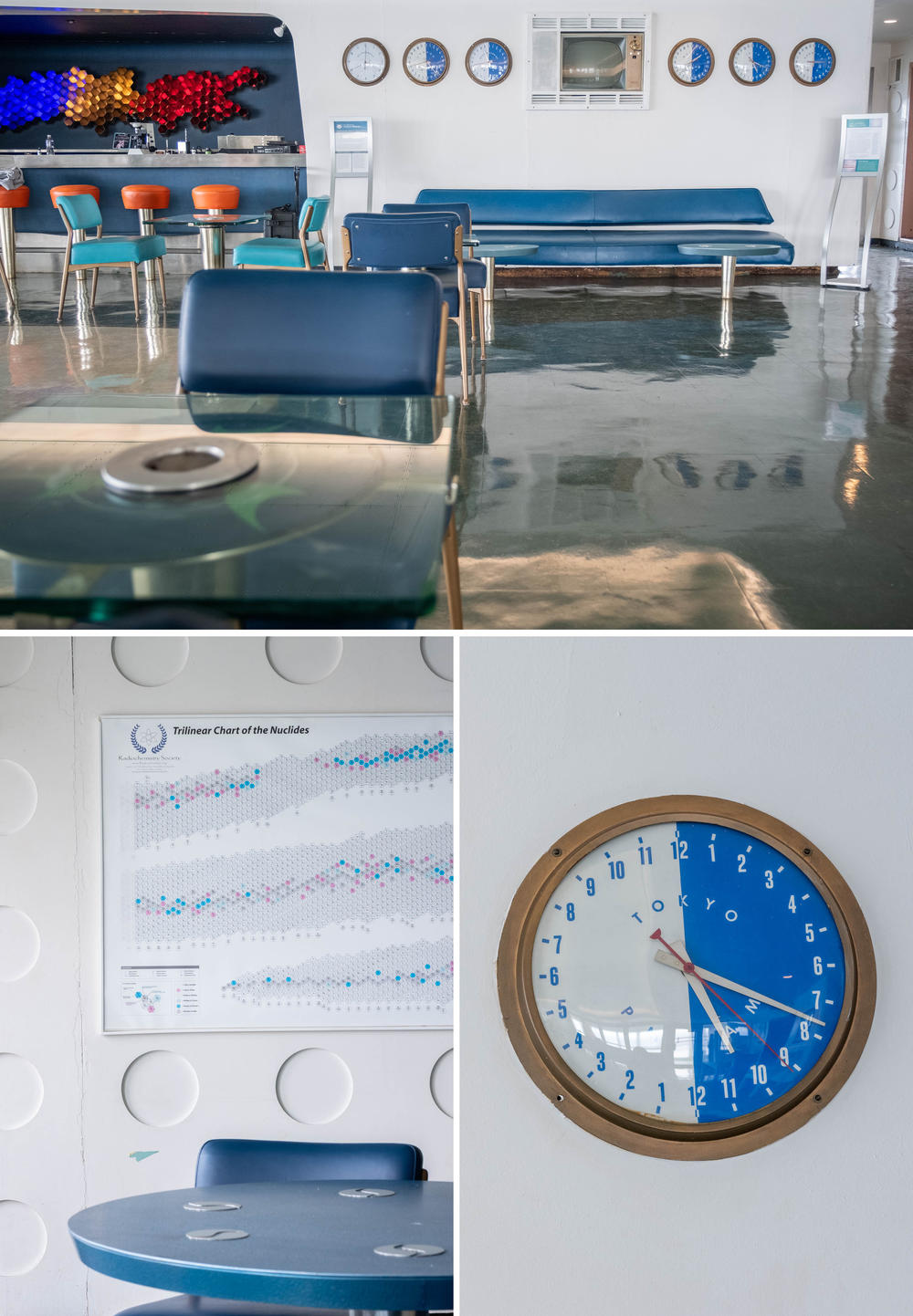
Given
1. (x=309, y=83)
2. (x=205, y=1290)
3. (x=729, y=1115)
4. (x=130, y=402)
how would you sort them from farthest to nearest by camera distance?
(x=309, y=83), (x=130, y=402), (x=729, y=1115), (x=205, y=1290)

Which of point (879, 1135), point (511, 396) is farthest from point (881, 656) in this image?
point (511, 396)

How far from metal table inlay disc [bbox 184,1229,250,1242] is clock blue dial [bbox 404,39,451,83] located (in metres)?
10.5

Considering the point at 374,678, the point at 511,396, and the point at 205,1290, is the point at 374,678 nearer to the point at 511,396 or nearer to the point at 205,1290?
the point at 205,1290

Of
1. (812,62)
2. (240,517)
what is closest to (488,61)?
(812,62)

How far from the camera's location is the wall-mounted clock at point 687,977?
1591 mm

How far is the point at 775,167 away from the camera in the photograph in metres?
10.4

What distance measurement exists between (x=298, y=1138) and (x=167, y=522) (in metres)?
2.46

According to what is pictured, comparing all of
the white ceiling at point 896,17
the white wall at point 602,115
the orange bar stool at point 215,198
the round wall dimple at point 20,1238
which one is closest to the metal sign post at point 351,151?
the white wall at point 602,115

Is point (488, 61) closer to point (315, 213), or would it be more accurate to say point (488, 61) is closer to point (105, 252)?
point (315, 213)

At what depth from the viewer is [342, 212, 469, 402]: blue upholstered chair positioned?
528cm

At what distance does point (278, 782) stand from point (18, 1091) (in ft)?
3.82

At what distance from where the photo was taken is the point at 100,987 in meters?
3.23

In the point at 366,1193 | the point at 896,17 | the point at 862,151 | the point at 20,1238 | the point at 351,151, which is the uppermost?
the point at 896,17

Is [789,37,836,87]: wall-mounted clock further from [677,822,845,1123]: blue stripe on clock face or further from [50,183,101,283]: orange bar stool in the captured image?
[677,822,845,1123]: blue stripe on clock face
